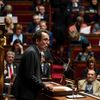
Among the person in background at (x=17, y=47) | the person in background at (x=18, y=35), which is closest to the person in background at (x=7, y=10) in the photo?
the person in background at (x=18, y=35)

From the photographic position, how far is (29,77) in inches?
168

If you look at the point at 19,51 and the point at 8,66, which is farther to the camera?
the point at 19,51

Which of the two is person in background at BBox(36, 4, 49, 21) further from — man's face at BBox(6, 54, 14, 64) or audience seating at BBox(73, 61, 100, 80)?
man's face at BBox(6, 54, 14, 64)

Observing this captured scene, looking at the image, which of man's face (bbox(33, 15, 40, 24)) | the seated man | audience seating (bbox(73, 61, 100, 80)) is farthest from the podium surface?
man's face (bbox(33, 15, 40, 24))

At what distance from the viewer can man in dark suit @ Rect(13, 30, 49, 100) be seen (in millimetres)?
4289

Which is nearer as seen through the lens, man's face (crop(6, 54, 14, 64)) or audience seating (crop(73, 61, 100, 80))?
man's face (crop(6, 54, 14, 64))

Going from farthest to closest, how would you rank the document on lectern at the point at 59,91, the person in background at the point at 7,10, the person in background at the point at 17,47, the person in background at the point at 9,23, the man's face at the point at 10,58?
1. the person in background at the point at 7,10
2. the person in background at the point at 9,23
3. the person in background at the point at 17,47
4. the man's face at the point at 10,58
5. the document on lectern at the point at 59,91

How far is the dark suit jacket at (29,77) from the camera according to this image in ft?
14.1

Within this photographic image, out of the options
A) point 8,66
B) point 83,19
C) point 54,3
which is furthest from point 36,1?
point 8,66

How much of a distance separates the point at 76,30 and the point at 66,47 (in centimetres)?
44

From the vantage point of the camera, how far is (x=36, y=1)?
36.8 ft

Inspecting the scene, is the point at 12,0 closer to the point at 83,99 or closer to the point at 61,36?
the point at 61,36

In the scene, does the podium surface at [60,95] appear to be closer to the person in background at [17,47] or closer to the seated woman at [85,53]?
the person in background at [17,47]

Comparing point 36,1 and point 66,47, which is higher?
point 36,1
